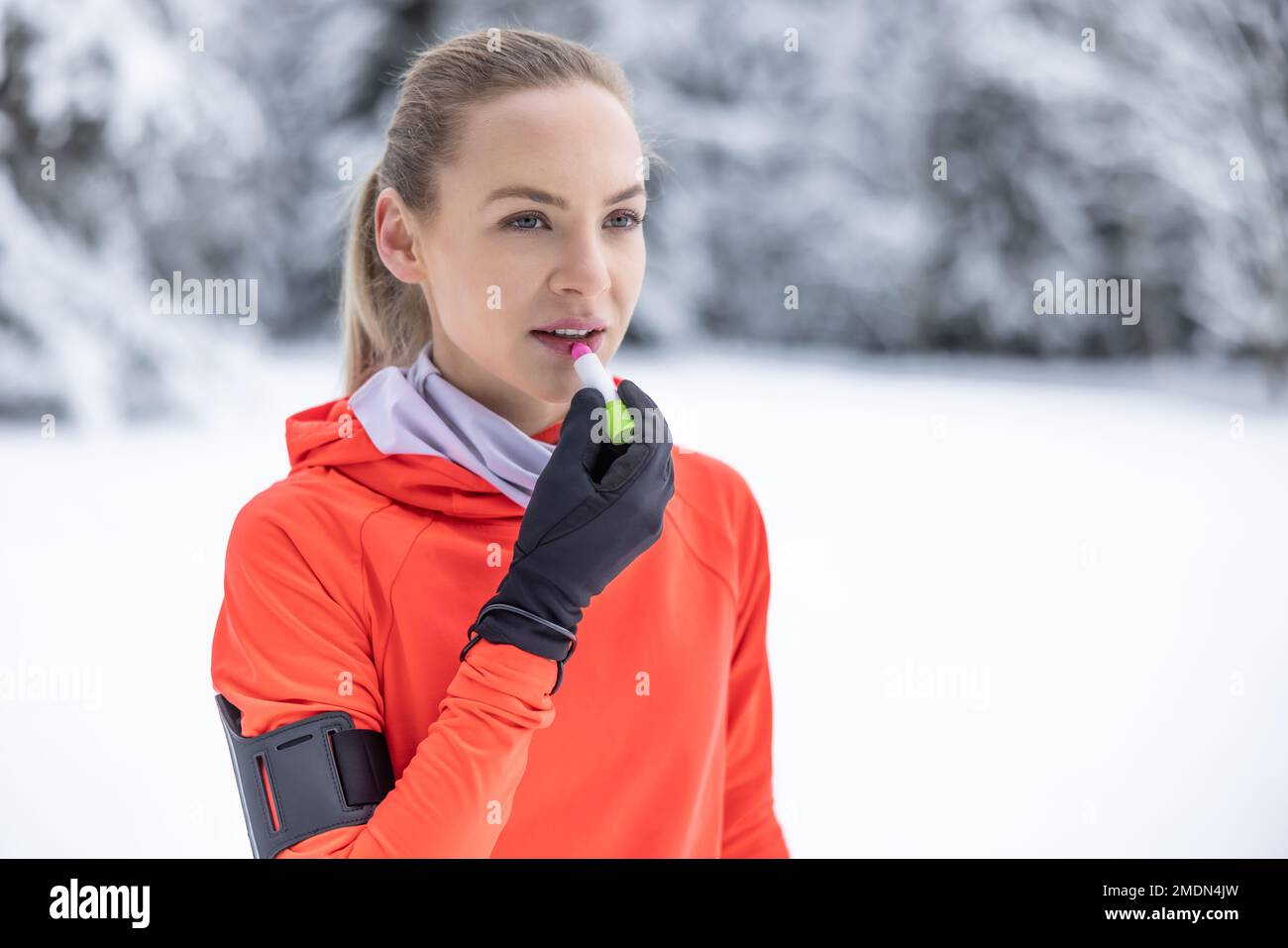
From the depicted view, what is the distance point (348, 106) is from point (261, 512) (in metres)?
7.57

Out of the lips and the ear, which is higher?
the ear

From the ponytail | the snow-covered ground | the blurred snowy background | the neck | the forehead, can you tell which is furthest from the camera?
the blurred snowy background

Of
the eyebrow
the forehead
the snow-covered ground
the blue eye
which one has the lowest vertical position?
the snow-covered ground

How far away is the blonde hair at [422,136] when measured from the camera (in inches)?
34.8

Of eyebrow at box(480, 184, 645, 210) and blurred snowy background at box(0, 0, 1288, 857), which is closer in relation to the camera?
eyebrow at box(480, 184, 645, 210)

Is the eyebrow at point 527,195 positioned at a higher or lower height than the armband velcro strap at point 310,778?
higher

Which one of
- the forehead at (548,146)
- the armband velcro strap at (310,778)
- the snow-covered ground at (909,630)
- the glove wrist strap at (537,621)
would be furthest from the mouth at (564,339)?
the snow-covered ground at (909,630)

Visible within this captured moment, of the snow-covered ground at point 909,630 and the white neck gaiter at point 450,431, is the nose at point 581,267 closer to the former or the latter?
the white neck gaiter at point 450,431

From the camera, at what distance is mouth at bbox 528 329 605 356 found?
0.88 metres

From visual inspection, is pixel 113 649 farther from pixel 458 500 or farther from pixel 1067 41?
pixel 1067 41

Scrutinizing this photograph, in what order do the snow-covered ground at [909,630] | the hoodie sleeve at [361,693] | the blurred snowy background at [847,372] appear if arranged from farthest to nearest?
1. the blurred snowy background at [847,372]
2. the snow-covered ground at [909,630]
3. the hoodie sleeve at [361,693]

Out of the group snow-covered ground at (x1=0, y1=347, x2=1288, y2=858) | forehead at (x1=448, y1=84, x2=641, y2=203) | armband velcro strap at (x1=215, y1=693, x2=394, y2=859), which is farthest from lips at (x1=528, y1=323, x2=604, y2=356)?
snow-covered ground at (x1=0, y1=347, x2=1288, y2=858)

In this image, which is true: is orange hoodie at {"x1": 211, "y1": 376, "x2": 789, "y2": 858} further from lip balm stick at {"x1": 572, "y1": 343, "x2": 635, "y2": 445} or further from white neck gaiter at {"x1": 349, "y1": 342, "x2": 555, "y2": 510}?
lip balm stick at {"x1": 572, "y1": 343, "x2": 635, "y2": 445}

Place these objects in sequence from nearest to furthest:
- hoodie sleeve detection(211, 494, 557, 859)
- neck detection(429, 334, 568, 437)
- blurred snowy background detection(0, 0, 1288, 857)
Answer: hoodie sleeve detection(211, 494, 557, 859)
neck detection(429, 334, 568, 437)
blurred snowy background detection(0, 0, 1288, 857)
